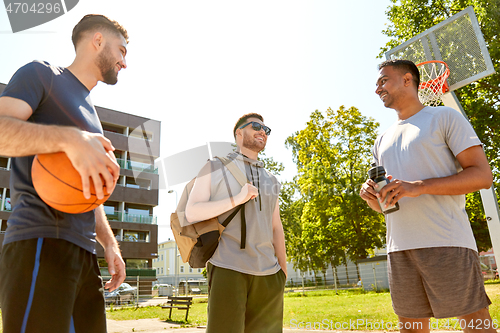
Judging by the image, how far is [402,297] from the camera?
2484mm

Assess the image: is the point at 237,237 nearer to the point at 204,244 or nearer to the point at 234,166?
the point at 204,244

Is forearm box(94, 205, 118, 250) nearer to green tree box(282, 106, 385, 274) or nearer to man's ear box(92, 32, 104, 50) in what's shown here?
man's ear box(92, 32, 104, 50)

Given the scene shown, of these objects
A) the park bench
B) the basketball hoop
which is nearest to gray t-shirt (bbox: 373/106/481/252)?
the basketball hoop

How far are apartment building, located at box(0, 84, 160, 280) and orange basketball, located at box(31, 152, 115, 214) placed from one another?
3710 centimetres

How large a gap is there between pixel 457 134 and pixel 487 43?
50.4 feet

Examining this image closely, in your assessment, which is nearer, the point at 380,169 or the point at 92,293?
the point at 92,293

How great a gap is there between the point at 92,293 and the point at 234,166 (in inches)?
63.5

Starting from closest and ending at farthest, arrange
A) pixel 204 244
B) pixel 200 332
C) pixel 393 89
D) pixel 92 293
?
pixel 92 293 → pixel 204 244 → pixel 393 89 → pixel 200 332

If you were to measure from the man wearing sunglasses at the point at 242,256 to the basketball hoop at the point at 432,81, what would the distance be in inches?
169

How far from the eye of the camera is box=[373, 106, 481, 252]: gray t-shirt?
2.40 meters

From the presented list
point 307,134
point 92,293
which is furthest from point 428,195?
point 307,134

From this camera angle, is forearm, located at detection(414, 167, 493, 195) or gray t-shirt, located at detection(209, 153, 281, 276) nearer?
forearm, located at detection(414, 167, 493, 195)

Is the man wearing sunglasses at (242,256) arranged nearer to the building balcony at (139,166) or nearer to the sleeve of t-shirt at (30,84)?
the sleeve of t-shirt at (30,84)

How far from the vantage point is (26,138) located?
1387 millimetres
